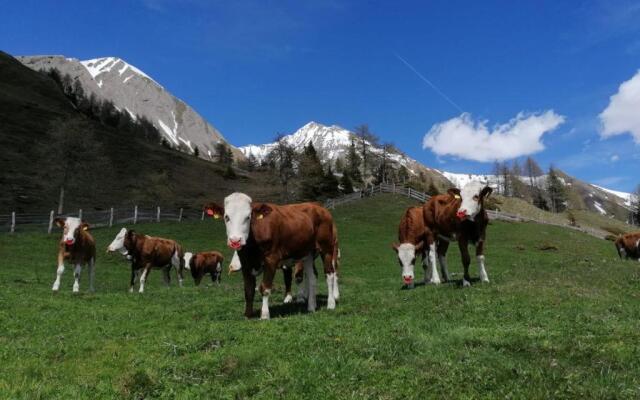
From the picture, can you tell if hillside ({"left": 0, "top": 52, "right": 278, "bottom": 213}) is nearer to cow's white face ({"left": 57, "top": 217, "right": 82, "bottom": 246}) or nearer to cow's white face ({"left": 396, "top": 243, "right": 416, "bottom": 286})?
cow's white face ({"left": 57, "top": 217, "right": 82, "bottom": 246})

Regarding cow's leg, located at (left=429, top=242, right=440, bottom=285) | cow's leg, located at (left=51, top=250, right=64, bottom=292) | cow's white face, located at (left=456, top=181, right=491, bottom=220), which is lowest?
cow's leg, located at (left=51, top=250, right=64, bottom=292)

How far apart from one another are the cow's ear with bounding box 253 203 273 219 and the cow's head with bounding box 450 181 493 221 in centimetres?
638

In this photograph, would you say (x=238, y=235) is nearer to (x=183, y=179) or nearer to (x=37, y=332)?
(x=37, y=332)

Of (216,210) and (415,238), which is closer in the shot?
(216,210)

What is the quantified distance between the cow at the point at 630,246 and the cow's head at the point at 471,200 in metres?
22.4

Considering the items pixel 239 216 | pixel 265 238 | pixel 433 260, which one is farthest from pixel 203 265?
pixel 239 216

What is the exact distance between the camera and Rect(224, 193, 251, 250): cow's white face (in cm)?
1071

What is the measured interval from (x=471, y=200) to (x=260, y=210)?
23.3ft

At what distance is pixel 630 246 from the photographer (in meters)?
32.4

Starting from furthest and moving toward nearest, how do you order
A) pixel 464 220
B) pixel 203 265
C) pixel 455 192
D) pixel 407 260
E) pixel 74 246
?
pixel 203 265
pixel 74 246
pixel 407 260
pixel 455 192
pixel 464 220

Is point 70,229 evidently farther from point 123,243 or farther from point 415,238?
point 415,238

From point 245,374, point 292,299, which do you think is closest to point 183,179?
point 292,299

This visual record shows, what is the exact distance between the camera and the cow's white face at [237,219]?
10.7m

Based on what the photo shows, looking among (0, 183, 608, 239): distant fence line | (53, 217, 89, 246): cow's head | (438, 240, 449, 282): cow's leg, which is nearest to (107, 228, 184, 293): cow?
(53, 217, 89, 246): cow's head
